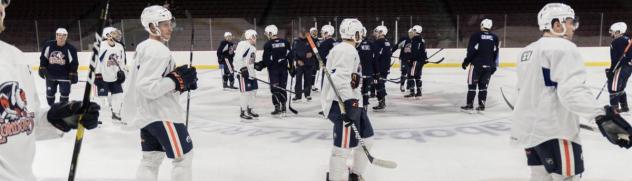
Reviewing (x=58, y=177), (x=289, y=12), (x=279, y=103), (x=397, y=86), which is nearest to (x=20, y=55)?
(x=58, y=177)

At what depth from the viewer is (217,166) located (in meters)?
4.26

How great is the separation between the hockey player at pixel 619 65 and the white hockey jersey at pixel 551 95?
492 cm

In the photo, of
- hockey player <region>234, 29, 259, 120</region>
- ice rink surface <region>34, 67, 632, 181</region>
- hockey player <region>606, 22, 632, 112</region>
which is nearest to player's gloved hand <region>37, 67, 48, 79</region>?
ice rink surface <region>34, 67, 632, 181</region>

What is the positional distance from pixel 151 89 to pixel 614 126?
7.07 ft

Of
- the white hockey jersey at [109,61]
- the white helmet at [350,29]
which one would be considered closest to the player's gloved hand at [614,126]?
the white helmet at [350,29]

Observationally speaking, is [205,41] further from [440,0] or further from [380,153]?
[380,153]

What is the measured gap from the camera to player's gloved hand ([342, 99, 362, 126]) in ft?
11.5

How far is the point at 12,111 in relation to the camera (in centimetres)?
136

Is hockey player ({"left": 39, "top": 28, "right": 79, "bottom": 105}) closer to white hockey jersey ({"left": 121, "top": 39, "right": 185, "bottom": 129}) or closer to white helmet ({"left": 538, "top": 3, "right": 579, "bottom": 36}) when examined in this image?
white hockey jersey ({"left": 121, "top": 39, "right": 185, "bottom": 129})

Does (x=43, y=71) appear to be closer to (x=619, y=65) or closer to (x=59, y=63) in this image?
(x=59, y=63)

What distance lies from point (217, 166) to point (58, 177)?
3.94 ft

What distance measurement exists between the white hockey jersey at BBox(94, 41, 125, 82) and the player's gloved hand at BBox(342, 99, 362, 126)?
3479mm

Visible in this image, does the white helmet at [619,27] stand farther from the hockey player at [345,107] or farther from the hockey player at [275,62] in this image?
the hockey player at [345,107]

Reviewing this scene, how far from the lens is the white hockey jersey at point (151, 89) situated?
272 centimetres
